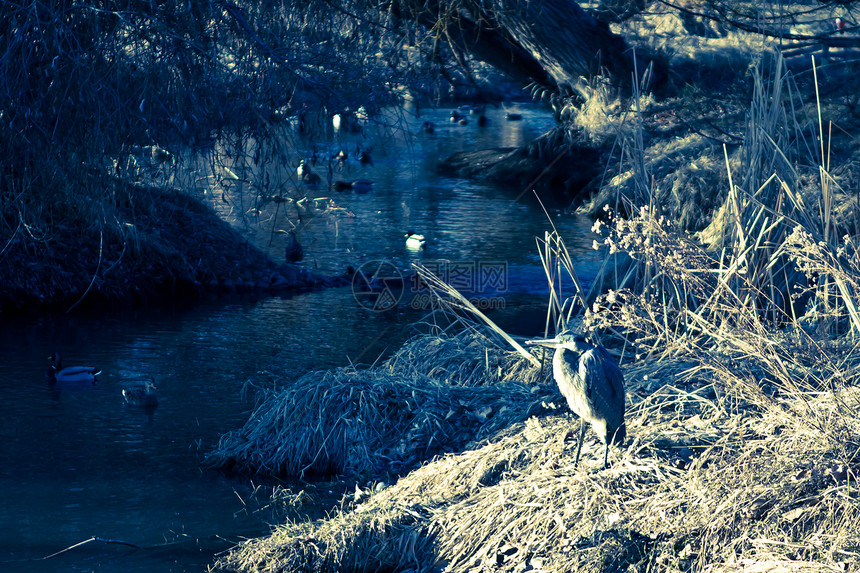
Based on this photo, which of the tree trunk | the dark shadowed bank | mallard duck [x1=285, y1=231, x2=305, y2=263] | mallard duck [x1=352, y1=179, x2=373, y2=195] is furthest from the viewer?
mallard duck [x1=352, y1=179, x2=373, y2=195]

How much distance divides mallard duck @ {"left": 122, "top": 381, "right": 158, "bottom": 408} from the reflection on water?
0.09 m

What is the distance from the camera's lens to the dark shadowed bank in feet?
33.9

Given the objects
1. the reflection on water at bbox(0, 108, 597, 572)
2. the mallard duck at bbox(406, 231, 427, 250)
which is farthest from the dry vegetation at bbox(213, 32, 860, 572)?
the mallard duck at bbox(406, 231, 427, 250)

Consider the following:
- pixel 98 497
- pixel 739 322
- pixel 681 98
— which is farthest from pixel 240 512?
pixel 681 98

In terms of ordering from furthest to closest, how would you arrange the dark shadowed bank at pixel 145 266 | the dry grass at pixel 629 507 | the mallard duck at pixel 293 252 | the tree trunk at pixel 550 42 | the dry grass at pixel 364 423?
the mallard duck at pixel 293 252
the tree trunk at pixel 550 42
the dark shadowed bank at pixel 145 266
the dry grass at pixel 364 423
the dry grass at pixel 629 507

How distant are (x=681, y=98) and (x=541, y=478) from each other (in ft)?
25.5

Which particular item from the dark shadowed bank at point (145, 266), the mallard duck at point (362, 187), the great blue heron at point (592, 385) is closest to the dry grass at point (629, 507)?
the great blue heron at point (592, 385)

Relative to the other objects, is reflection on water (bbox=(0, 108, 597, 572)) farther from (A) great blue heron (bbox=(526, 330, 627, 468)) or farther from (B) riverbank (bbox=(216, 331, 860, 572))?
(A) great blue heron (bbox=(526, 330, 627, 468))

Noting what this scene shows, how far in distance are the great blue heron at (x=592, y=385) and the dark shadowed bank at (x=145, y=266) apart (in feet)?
20.7

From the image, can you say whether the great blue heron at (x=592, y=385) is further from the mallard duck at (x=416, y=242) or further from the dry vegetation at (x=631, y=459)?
the mallard duck at (x=416, y=242)

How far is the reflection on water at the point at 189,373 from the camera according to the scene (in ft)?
18.0

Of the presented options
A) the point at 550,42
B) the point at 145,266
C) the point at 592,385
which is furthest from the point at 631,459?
the point at 550,42

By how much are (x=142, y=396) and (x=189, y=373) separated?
3.12 ft

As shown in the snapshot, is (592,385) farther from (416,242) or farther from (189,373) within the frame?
(416,242)
